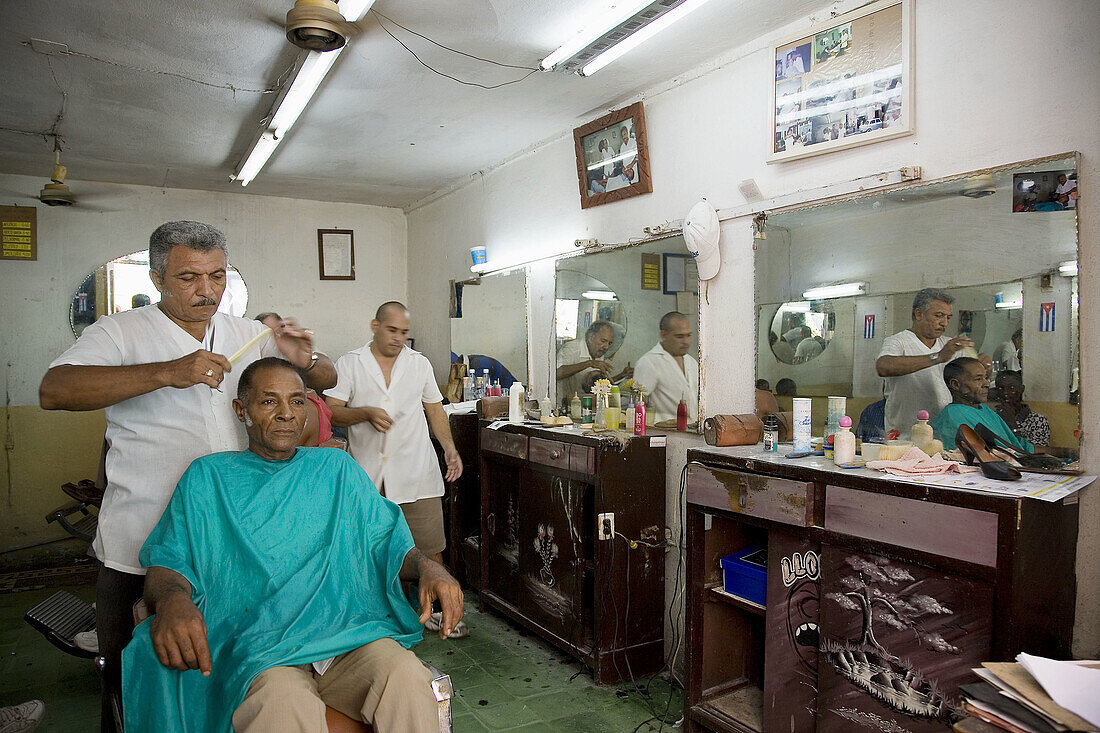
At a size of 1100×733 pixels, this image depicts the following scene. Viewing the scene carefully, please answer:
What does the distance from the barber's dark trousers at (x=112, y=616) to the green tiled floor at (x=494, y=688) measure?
48.6 inches

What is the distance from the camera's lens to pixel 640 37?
281cm

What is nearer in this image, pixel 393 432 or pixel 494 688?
pixel 494 688

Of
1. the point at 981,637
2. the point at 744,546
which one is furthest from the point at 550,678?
the point at 981,637

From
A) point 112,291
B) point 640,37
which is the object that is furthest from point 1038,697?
point 112,291

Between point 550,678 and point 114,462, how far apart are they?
7.08ft

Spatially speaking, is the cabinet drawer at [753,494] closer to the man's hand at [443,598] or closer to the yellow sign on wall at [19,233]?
the man's hand at [443,598]

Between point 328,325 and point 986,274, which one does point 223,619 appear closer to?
point 986,274

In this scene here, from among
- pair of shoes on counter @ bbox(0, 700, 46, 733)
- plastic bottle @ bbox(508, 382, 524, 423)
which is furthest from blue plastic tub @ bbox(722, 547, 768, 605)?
pair of shoes on counter @ bbox(0, 700, 46, 733)

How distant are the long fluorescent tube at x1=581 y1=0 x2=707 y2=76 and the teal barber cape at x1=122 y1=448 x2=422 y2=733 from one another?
2.01 m

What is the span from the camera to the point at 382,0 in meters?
2.69

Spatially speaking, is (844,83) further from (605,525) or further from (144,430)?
(144,430)

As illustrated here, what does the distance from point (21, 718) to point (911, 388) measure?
3296mm

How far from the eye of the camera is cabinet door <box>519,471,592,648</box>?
3.32 m

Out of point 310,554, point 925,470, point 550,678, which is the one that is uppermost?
point 925,470
